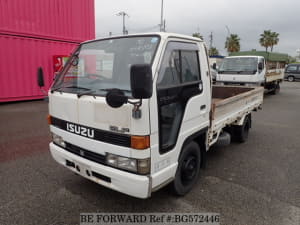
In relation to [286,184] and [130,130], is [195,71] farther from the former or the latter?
[286,184]

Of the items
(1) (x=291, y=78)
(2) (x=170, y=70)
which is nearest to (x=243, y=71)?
(2) (x=170, y=70)

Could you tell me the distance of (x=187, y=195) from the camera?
2961mm

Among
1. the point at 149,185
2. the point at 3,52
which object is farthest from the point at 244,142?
the point at 3,52

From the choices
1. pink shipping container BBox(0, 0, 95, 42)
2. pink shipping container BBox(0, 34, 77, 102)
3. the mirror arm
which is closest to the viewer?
the mirror arm

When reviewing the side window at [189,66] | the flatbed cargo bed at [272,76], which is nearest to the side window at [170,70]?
A: the side window at [189,66]

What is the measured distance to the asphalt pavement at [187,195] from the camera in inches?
102

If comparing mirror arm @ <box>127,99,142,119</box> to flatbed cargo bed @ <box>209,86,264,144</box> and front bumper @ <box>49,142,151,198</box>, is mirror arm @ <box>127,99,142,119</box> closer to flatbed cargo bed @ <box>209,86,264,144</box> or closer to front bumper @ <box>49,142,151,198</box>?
front bumper @ <box>49,142,151,198</box>

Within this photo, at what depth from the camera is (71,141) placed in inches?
101

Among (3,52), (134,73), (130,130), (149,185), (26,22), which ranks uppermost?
(26,22)

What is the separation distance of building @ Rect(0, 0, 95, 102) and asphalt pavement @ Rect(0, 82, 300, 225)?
16.8ft

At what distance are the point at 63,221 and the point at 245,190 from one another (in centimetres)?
236

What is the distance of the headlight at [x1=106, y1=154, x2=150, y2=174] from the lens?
6.93ft

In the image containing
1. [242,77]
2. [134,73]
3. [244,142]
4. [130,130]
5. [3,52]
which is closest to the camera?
[134,73]

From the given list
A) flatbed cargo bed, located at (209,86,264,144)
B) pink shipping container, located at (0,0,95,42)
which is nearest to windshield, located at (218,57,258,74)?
flatbed cargo bed, located at (209,86,264,144)
